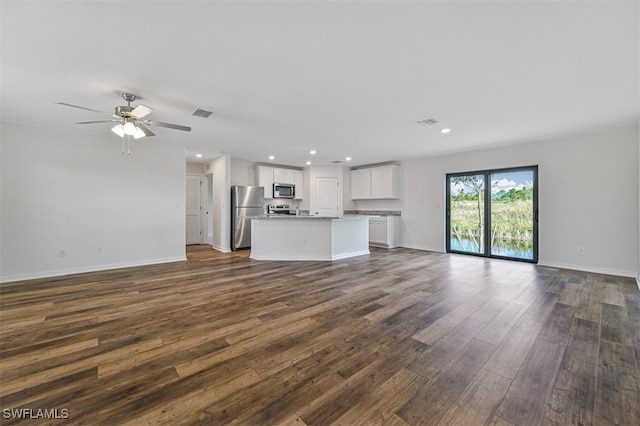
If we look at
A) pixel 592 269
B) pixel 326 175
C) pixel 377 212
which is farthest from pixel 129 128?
pixel 592 269

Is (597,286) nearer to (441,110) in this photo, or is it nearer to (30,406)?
(441,110)

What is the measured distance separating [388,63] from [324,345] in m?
2.57

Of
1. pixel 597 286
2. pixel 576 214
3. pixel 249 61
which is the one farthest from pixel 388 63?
pixel 576 214

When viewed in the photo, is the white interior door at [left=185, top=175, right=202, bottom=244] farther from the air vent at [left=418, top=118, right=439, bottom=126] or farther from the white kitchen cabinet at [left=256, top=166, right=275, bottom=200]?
the air vent at [left=418, top=118, right=439, bottom=126]

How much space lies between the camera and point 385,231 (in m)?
7.21

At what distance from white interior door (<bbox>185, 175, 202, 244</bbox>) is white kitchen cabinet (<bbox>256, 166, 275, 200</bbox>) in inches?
85.7

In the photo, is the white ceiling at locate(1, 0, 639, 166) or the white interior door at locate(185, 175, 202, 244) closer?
the white ceiling at locate(1, 0, 639, 166)

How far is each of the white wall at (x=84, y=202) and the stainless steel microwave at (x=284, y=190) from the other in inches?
110

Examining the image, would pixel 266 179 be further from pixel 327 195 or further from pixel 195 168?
pixel 195 168

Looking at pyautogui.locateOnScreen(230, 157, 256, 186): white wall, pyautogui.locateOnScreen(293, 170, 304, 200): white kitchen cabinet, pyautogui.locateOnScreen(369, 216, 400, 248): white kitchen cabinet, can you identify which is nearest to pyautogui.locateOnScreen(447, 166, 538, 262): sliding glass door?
pyautogui.locateOnScreen(369, 216, 400, 248): white kitchen cabinet

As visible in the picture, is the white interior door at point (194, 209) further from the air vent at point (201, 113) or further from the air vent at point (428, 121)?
the air vent at point (428, 121)

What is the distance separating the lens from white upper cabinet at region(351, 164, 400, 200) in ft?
24.0

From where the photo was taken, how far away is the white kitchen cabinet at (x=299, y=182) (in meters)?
8.34

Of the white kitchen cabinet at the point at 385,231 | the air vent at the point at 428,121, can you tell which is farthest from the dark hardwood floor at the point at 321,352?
the white kitchen cabinet at the point at 385,231
